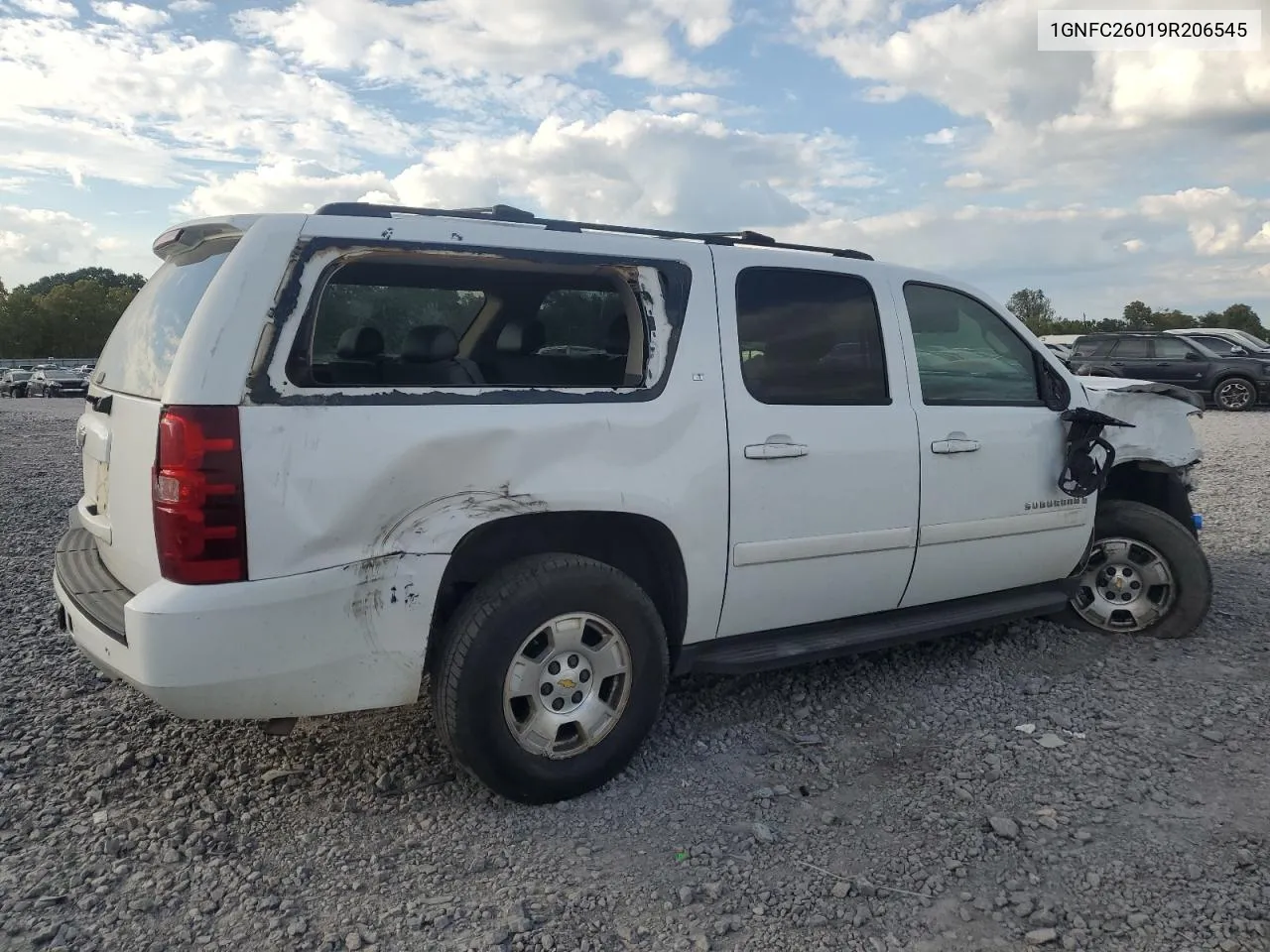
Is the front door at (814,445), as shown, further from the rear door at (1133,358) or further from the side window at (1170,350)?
the side window at (1170,350)

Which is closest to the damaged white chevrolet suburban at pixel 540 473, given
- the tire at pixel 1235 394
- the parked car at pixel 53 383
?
the tire at pixel 1235 394

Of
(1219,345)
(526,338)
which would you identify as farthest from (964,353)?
(1219,345)

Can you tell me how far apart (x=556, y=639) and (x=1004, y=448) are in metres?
2.23

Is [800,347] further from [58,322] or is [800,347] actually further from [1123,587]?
[58,322]

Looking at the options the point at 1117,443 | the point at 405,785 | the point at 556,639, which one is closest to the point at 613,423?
the point at 556,639

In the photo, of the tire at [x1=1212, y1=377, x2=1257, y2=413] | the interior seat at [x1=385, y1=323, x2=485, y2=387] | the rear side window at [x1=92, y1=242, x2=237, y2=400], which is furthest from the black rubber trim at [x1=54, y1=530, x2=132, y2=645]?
the tire at [x1=1212, y1=377, x2=1257, y2=413]

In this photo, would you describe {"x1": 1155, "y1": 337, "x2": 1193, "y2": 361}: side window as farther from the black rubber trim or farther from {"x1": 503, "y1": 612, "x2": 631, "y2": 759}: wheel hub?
the black rubber trim

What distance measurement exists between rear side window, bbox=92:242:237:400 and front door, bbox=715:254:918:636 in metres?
1.76

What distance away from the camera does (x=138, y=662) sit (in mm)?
2674

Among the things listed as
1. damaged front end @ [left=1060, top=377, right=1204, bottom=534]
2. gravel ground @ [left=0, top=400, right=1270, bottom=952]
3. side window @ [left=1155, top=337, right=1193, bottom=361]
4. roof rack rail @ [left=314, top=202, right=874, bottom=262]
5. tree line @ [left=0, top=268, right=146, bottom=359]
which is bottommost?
gravel ground @ [left=0, top=400, right=1270, bottom=952]

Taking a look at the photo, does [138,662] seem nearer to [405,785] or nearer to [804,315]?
[405,785]

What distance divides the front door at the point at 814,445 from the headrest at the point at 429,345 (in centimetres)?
101

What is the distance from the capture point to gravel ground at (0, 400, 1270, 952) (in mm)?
2545

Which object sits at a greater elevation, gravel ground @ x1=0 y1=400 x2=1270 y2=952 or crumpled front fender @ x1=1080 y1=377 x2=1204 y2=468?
crumpled front fender @ x1=1080 y1=377 x2=1204 y2=468
